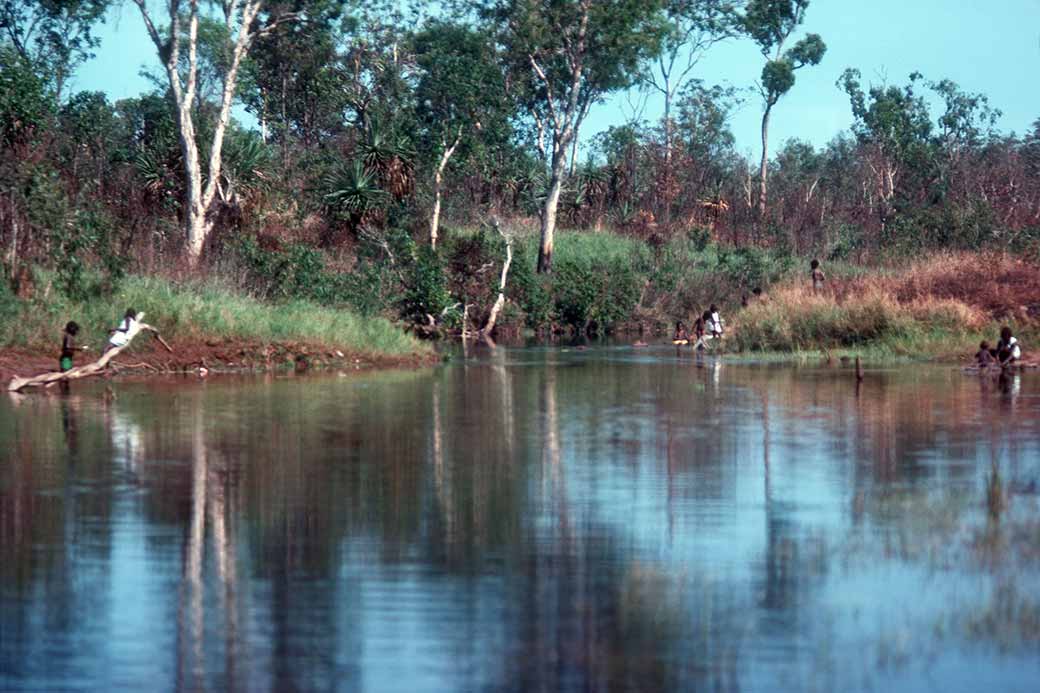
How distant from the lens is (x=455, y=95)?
2368 inches

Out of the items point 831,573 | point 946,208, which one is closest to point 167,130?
point 946,208

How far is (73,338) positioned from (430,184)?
29.9 metres

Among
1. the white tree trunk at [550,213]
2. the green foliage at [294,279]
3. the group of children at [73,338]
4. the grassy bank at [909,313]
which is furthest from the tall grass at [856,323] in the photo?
the white tree trunk at [550,213]

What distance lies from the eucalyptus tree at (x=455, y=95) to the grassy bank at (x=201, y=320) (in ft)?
66.8

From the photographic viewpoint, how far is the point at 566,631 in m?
8.73

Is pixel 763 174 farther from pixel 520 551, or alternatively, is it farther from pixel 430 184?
pixel 520 551

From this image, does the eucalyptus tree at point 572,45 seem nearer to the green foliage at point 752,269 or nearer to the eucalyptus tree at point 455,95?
the eucalyptus tree at point 455,95

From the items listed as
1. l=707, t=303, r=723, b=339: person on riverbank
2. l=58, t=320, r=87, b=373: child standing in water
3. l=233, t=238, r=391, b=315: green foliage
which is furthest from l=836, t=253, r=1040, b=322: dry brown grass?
l=58, t=320, r=87, b=373: child standing in water

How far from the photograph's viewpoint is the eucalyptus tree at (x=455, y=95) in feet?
197

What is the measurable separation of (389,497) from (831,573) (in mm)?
4767

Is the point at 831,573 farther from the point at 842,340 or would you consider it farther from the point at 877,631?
the point at 842,340

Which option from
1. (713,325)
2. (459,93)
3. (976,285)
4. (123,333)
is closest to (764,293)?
(713,325)

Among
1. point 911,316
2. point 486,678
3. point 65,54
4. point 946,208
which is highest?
point 65,54

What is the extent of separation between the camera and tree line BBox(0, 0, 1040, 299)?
146ft
